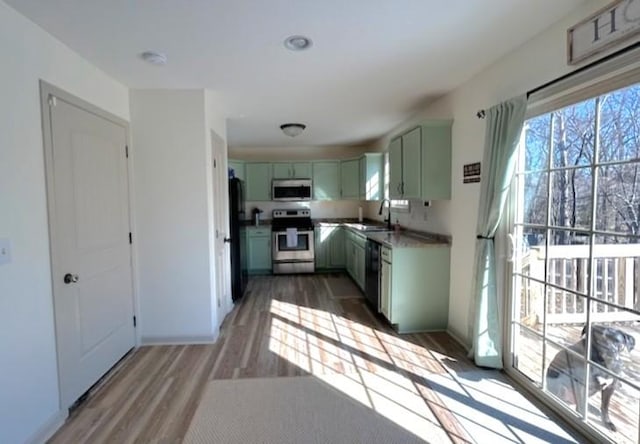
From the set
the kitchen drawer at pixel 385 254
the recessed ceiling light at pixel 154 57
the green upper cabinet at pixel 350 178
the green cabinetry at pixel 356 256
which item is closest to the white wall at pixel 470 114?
the kitchen drawer at pixel 385 254

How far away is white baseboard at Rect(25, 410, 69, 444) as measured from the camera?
1.84m

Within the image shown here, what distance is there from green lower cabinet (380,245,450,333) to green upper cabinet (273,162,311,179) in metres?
3.25

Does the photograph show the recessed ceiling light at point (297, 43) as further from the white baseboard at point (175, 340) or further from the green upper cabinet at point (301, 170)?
the green upper cabinet at point (301, 170)

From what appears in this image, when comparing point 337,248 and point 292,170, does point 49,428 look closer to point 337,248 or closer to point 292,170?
point 337,248

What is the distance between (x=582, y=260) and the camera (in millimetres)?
1882

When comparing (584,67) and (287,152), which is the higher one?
(287,152)

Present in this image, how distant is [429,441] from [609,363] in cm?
107

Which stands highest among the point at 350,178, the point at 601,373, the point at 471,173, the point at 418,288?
the point at 350,178

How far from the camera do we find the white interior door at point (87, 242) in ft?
6.87

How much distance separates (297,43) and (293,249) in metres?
A: 3.98

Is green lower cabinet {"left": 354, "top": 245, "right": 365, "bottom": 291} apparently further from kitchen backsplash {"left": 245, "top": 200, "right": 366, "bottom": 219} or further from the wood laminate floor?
kitchen backsplash {"left": 245, "top": 200, "right": 366, "bottom": 219}

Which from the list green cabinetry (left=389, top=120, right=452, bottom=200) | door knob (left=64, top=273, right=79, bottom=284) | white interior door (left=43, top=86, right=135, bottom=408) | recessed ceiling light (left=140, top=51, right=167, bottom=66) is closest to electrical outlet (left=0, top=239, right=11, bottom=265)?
white interior door (left=43, top=86, right=135, bottom=408)

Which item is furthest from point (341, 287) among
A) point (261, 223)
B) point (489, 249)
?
point (489, 249)

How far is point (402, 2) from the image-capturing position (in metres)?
1.73
